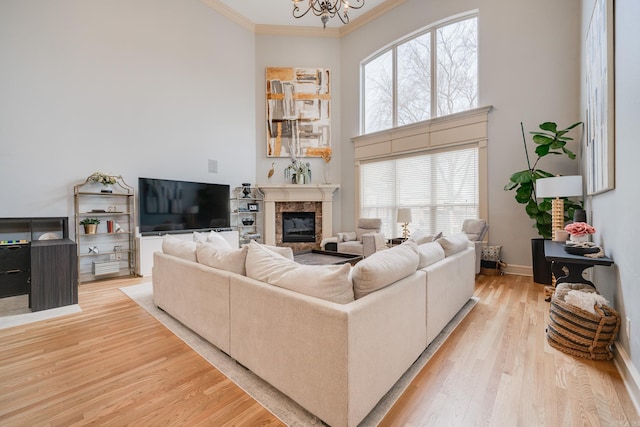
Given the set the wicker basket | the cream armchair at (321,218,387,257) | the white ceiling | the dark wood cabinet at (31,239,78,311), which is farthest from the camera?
the white ceiling

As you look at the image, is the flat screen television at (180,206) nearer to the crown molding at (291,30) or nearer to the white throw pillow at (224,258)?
the white throw pillow at (224,258)

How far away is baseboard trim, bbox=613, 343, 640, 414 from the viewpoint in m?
1.51

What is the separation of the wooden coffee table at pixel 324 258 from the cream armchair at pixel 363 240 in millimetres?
772

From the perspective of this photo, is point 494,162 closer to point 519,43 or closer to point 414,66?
point 519,43

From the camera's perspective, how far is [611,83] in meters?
2.07

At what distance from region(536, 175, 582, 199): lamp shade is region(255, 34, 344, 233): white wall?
432 centimetres

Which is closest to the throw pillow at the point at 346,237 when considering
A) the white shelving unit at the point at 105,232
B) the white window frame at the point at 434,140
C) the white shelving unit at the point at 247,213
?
the white window frame at the point at 434,140

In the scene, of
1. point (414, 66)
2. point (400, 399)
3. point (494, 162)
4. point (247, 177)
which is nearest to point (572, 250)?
point (400, 399)

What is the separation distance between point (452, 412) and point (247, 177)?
19.4 ft

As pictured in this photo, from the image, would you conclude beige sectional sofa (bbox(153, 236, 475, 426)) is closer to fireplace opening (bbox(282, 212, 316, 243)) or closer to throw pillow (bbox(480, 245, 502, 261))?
throw pillow (bbox(480, 245, 502, 261))

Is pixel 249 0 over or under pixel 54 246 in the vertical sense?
over

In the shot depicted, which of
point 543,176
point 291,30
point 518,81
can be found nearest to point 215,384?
point 543,176

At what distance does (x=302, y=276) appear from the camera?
60.4 inches

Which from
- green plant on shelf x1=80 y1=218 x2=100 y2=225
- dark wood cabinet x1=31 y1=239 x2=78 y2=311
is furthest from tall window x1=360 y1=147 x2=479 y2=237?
dark wood cabinet x1=31 y1=239 x2=78 y2=311
